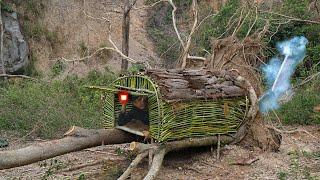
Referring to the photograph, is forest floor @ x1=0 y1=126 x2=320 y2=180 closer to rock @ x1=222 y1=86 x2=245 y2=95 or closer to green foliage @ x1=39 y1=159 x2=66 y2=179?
green foliage @ x1=39 y1=159 x2=66 y2=179

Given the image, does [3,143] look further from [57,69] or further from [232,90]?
[57,69]

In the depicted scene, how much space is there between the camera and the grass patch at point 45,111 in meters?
9.48

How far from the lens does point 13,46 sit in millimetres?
16734

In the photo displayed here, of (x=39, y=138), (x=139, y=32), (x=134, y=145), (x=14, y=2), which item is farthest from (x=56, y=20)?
(x=134, y=145)

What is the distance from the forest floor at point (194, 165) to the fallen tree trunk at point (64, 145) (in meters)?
0.24

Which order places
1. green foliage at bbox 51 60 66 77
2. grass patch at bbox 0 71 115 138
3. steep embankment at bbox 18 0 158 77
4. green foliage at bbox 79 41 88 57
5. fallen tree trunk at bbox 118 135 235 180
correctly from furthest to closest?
green foliage at bbox 79 41 88 57 < steep embankment at bbox 18 0 158 77 < green foliage at bbox 51 60 66 77 < grass patch at bbox 0 71 115 138 < fallen tree trunk at bbox 118 135 235 180

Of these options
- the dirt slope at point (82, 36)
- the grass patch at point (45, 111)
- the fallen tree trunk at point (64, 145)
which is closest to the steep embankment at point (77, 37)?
the dirt slope at point (82, 36)

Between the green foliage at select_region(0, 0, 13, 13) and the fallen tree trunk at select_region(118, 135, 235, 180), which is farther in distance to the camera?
the green foliage at select_region(0, 0, 13, 13)

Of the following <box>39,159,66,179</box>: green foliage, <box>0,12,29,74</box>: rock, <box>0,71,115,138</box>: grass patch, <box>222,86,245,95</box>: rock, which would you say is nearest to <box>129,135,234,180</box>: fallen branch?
<box>222,86,245,95</box>: rock

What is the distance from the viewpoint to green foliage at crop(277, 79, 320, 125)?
10.6 m

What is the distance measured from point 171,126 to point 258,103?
6.05 feet

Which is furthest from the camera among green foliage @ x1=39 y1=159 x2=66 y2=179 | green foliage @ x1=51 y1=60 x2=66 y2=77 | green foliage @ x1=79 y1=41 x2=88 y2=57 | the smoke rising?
green foliage @ x1=79 y1=41 x2=88 y2=57

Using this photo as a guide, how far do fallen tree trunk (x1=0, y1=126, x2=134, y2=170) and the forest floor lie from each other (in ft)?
0.80

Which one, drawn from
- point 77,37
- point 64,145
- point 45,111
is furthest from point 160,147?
point 77,37
